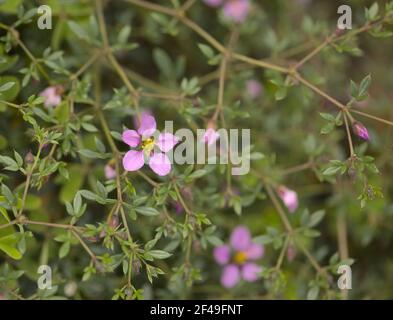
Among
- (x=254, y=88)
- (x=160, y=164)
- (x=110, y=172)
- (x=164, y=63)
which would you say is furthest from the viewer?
(x=254, y=88)

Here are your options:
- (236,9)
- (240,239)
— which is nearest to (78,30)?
(236,9)

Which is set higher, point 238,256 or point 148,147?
point 148,147

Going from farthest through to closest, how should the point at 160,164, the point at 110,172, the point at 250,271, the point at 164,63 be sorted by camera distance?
the point at 164,63 < the point at 250,271 < the point at 110,172 < the point at 160,164

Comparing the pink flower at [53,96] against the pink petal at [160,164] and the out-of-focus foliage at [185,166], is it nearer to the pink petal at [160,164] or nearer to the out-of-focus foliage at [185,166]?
the out-of-focus foliage at [185,166]

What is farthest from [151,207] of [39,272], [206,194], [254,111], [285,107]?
[285,107]

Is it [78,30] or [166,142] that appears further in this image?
[78,30]

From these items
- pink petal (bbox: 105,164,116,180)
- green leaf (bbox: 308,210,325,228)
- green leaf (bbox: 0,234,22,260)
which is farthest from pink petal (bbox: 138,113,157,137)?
green leaf (bbox: 308,210,325,228)

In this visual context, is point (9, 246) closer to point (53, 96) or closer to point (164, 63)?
point (53, 96)

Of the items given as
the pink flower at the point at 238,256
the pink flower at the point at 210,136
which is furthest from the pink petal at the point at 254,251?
the pink flower at the point at 210,136

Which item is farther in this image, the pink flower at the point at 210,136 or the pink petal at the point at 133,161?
the pink flower at the point at 210,136
